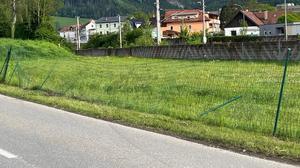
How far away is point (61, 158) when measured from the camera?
28.8ft

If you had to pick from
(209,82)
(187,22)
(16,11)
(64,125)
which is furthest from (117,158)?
(187,22)

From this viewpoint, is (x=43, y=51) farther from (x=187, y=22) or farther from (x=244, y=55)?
(x=187, y=22)

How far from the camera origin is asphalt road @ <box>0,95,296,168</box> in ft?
27.5

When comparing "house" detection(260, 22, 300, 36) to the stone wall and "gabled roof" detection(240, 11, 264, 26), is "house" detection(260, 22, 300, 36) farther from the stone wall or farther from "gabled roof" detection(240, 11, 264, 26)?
the stone wall

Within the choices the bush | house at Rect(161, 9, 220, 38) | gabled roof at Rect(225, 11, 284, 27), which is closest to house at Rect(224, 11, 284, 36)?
gabled roof at Rect(225, 11, 284, 27)

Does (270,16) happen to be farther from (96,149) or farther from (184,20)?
(96,149)

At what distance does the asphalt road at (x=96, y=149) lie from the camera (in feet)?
27.5

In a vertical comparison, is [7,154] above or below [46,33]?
below

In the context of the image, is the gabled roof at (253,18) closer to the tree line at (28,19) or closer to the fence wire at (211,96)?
the tree line at (28,19)

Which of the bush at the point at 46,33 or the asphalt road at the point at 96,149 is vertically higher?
the bush at the point at 46,33

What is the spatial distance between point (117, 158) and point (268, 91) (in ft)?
27.7

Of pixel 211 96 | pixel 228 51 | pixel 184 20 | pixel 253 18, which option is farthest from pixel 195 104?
pixel 184 20

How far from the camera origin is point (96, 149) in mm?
9500

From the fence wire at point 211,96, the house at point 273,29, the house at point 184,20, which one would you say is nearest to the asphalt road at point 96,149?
the fence wire at point 211,96
